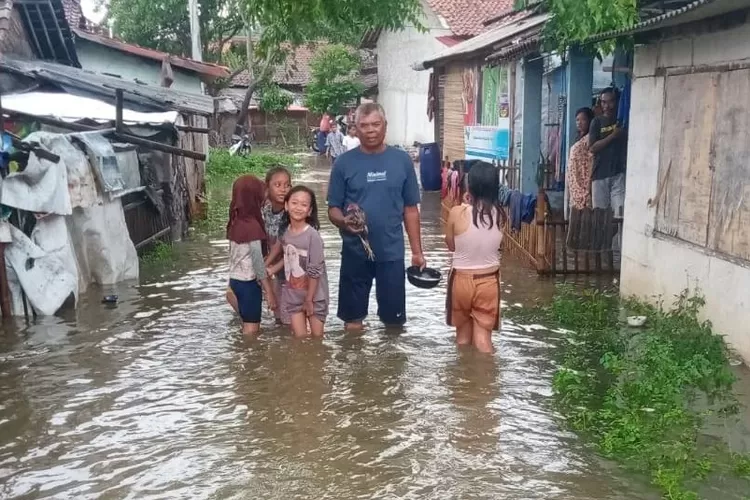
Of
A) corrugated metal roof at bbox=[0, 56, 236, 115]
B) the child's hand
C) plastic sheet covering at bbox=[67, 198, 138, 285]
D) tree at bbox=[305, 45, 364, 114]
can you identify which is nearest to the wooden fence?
the child's hand

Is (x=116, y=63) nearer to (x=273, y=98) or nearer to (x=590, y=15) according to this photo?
(x=590, y=15)

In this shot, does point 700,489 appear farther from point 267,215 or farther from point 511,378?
point 267,215

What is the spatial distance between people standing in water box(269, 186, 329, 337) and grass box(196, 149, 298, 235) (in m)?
6.98

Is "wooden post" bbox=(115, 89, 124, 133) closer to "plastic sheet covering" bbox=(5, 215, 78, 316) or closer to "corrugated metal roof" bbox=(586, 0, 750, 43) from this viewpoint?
"plastic sheet covering" bbox=(5, 215, 78, 316)

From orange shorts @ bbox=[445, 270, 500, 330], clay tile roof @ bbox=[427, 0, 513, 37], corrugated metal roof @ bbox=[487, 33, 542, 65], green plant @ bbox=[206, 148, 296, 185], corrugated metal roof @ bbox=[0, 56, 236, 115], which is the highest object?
clay tile roof @ bbox=[427, 0, 513, 37]

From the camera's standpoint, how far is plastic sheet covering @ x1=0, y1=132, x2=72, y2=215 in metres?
7.46

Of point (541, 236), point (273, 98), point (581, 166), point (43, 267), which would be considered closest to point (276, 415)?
point (43, 267)

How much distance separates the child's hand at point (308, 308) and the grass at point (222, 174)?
7.04 meters

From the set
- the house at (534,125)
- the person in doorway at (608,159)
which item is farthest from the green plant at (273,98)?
the person in doorway at (608,159)

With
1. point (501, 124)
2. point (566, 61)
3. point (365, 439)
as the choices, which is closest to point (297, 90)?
point (501, 124)

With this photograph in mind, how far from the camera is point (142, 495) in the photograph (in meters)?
4.21

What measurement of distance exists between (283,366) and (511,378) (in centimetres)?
171

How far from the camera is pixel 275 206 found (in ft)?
23.0

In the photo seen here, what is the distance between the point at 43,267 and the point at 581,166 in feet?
19.9
